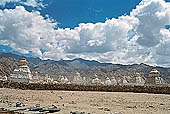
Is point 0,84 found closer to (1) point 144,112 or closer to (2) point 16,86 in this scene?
(2) point 16,86

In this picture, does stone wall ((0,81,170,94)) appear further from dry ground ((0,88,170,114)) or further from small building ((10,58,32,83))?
small building ((10,58,32,83))

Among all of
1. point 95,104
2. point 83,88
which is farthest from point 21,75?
point 95,104

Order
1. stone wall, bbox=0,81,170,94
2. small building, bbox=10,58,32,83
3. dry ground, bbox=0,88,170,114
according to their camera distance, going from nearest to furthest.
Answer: dry ground, bbox=0,88,170,114 < stone wall, bbox=0,81,170,94 < small building, bbox=10,58,32,83

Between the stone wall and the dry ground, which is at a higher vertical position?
the stone wall

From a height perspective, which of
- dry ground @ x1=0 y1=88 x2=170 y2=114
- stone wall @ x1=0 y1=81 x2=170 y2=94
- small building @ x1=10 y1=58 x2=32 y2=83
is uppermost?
small building @ x1=10 y1=58 x2=32 y2=83

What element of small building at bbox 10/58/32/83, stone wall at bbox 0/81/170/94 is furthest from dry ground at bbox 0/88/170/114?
small building at bbox 10/58/32/83

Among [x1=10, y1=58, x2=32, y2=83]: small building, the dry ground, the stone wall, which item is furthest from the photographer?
[x1=10, y1=58, x2=32, y2=83]: small building

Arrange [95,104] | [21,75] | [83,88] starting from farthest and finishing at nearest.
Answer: [21,75] < [83,88] < [95,104]

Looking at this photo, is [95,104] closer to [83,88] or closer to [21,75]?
[83,88]

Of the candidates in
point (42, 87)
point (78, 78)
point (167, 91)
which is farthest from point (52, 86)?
point (78, 78)

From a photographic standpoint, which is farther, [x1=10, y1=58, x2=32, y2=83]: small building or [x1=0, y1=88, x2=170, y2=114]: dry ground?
[x1=10, y1=58, x2=32, y2=83]: small building

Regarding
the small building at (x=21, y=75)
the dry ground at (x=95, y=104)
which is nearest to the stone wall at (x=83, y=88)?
the dry ground at (x=95, y=104)

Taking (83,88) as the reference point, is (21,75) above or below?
above

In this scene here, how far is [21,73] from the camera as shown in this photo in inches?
1610
